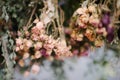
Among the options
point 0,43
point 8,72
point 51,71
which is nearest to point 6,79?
point 8,72

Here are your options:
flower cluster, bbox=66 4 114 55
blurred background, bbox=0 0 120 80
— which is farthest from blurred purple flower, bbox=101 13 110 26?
flower cluster, bbox=66 4 114 55

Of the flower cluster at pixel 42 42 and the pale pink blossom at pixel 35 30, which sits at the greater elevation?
the pale pink blossom at pixel 35 30

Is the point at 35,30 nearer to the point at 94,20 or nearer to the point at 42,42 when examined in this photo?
the point at 42,42

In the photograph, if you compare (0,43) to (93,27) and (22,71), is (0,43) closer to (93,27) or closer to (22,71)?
(93,27)

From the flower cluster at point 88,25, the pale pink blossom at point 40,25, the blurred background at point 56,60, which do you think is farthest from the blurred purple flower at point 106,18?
the pale pink blossom at point 40,25

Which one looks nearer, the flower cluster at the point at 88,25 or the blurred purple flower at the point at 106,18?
the flower cluster at the point at 88,25

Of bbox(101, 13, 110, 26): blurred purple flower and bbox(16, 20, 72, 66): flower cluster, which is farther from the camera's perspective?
bbox(101, 13, 110, 26): blurred purple flower

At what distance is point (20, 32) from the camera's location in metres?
1.55

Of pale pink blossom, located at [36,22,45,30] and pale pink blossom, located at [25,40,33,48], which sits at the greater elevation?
pale pink blossom, located at [36,22,45,30]

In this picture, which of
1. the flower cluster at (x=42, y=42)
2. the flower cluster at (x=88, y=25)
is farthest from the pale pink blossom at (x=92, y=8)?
the flower cluster at (x=42, y=42)

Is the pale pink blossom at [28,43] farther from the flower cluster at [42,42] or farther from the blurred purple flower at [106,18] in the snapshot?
the blurred purple flower at [106,18]

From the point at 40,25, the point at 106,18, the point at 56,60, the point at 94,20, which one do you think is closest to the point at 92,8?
the point at 94,20

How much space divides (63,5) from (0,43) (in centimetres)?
65

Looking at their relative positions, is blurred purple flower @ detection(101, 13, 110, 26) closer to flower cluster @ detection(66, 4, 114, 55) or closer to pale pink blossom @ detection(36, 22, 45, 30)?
flower cluster @ detection(66, 4, 114, 55)
